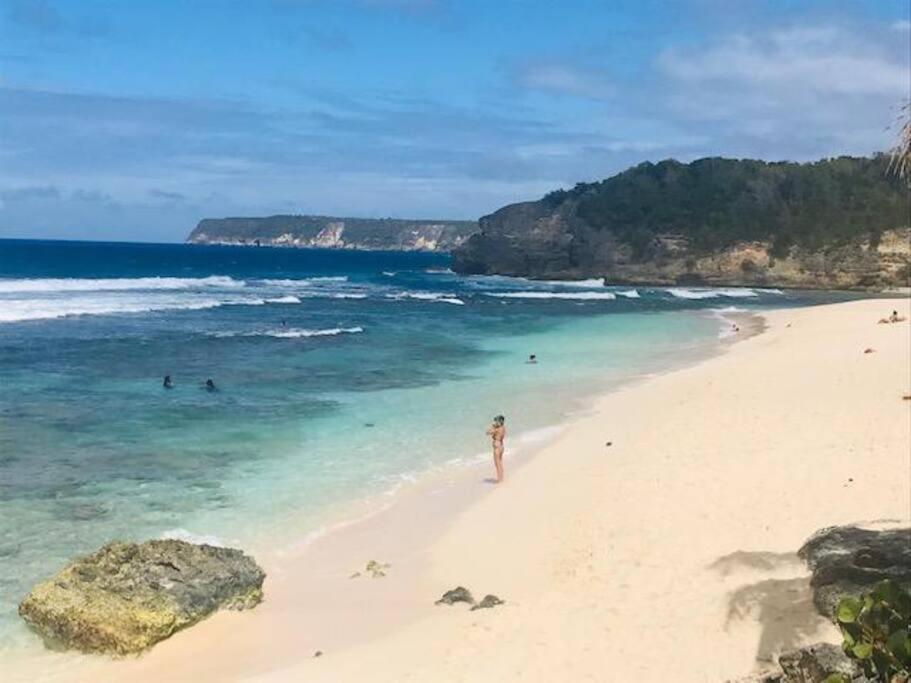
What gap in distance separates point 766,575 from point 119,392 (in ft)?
63.1

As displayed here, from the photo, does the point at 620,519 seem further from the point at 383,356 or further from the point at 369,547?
the point at 383,356

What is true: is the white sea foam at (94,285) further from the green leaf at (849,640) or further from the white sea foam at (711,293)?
the green leaf at (849,640)

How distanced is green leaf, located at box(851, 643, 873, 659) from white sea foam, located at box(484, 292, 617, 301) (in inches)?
2509

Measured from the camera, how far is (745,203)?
100 meters

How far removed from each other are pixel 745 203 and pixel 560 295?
128 ft

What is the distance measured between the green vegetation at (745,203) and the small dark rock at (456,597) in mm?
83402

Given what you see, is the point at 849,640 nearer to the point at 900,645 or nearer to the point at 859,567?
the point at 900,645

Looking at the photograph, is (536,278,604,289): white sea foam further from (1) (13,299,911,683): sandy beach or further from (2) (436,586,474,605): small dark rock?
(2) (436,586,474,605): small dark rock

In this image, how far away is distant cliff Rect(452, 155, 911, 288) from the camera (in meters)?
83.5

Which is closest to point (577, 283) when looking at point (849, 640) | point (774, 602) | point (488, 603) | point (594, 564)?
point (594, 564)

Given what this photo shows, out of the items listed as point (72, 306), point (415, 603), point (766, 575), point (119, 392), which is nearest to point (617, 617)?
point (766, 575)

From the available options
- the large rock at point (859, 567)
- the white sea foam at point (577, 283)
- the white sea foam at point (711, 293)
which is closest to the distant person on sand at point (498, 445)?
the large rock at point (859, 567)

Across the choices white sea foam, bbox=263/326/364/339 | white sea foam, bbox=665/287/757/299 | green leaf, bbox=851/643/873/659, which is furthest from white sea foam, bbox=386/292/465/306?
green leaf, bbox=851/643/873/659

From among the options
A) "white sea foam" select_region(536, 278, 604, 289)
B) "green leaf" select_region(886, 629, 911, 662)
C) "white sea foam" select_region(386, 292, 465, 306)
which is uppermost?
"green leaf" select_region(886, 629, 911, 662)
